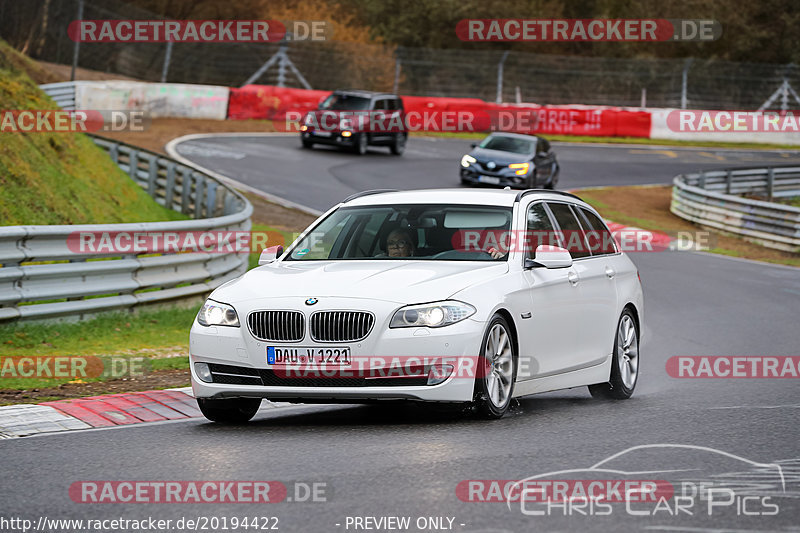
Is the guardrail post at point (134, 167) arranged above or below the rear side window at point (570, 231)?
below

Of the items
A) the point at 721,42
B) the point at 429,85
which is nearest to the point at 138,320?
the point at 429,85

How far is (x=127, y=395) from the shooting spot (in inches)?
382

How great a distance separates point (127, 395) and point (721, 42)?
68.1 meters

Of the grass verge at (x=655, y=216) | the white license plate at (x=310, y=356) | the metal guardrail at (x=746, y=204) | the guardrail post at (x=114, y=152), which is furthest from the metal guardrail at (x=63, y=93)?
the white license plate at (x=310, y=356)

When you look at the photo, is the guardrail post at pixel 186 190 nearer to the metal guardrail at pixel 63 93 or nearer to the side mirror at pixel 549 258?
the side mirror at pixel 549 258

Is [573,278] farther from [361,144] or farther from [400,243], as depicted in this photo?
[361,144]

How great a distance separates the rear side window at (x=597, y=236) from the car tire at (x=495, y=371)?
2145 mm

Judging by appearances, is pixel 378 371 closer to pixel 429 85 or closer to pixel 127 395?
pixel 127 395

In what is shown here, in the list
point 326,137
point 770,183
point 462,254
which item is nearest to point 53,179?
point 462,254

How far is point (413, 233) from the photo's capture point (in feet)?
31.0

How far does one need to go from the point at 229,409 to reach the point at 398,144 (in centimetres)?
3110

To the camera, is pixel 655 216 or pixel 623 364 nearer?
pixel 623 364

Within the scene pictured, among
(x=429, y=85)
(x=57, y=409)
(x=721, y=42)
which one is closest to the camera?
(x=57, y=409)

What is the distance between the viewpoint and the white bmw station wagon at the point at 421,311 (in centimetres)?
802
